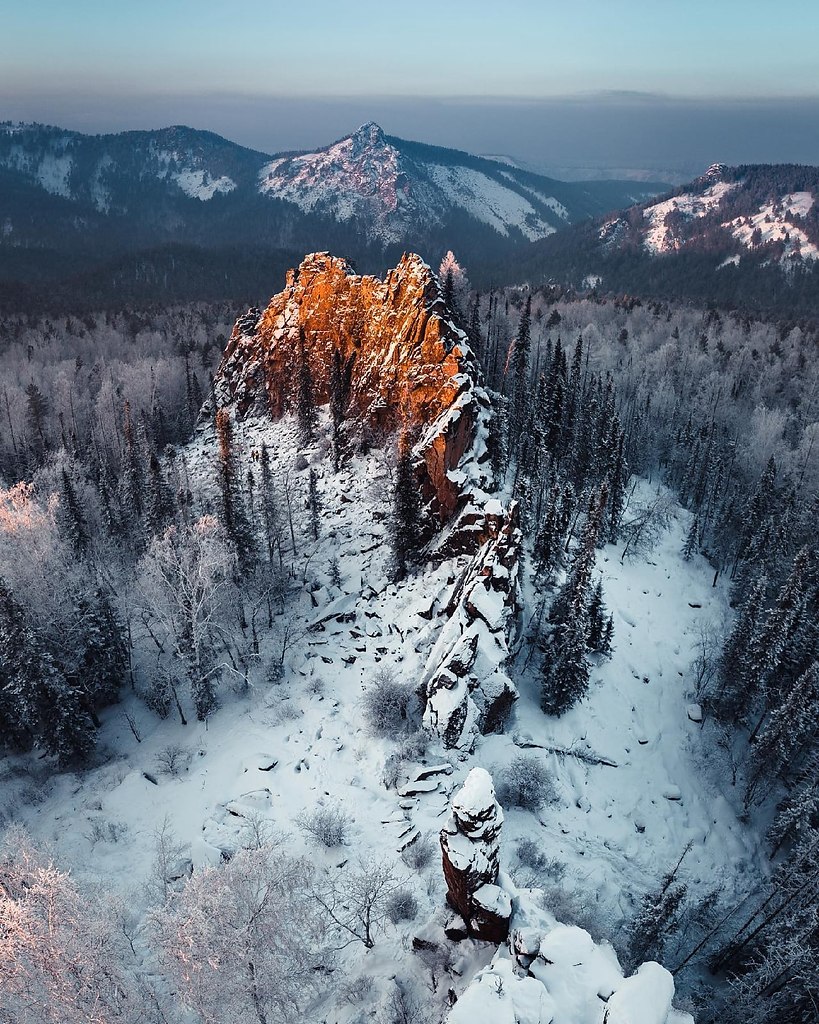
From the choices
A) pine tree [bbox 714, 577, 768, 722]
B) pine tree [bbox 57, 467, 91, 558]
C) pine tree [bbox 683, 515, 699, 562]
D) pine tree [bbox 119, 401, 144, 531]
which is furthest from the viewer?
pine tree [bbox 683, 515, 699, 562]

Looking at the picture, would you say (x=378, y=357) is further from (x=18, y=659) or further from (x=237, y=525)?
(x=18, y=659)

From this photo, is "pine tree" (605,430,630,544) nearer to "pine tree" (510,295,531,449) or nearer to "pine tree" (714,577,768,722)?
"pine tree" (510,295,531,449)

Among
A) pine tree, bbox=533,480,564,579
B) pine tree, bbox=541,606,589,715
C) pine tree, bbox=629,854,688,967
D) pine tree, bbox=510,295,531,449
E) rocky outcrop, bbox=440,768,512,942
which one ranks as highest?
pine tree, bbox=510,295,531,449

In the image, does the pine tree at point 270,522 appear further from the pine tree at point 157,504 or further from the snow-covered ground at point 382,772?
the pine tree at point 157,504

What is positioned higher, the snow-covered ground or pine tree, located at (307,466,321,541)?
pine tree, located at (307,466,321,541)

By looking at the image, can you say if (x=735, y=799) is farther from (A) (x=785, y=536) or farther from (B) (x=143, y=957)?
(B) (x=143, y=957)

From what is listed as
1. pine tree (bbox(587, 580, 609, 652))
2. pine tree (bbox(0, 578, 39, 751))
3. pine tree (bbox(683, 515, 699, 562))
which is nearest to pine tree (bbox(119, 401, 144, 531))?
pine tree (bbox(0, 578, 39, 751))

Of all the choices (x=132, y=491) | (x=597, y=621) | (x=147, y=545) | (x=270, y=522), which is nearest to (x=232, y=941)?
(x=597, y=621)

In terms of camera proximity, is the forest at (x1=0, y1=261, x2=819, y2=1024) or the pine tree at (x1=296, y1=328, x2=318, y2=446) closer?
the forest at (x1=0, y1=261, x2=819, y2=1024)
